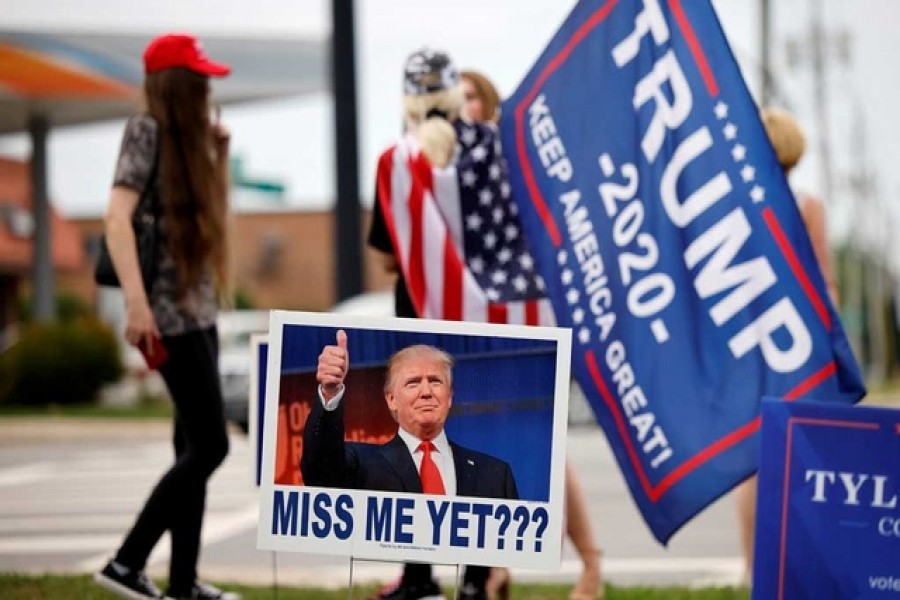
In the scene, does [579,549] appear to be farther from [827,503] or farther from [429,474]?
[429,474]

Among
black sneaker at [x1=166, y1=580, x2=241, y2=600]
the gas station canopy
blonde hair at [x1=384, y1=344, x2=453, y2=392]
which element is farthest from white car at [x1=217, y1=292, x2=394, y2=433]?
blonde hair at [x1=384, y1=344, x2=453, y2=392]

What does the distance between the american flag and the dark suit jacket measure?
135 centimetres

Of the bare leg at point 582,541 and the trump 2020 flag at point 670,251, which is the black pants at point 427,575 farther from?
the trump 2020 flag at point 670,251

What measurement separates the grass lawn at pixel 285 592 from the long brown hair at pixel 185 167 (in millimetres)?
1215

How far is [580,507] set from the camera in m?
5.82

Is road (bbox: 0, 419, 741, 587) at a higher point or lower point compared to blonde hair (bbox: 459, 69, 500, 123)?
lower

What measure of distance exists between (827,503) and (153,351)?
2163 mm

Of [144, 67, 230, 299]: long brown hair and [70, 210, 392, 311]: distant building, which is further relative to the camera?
[70, 210, 392, 311]: distant building

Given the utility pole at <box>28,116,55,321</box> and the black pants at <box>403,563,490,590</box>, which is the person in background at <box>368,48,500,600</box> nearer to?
the black pants at <box>403,563,490,590</box>

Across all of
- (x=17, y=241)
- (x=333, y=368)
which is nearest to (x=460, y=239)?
(x=333, y=368)

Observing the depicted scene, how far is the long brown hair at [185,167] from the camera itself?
536cm

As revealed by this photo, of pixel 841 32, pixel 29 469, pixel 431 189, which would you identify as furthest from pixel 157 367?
pixel 841 32

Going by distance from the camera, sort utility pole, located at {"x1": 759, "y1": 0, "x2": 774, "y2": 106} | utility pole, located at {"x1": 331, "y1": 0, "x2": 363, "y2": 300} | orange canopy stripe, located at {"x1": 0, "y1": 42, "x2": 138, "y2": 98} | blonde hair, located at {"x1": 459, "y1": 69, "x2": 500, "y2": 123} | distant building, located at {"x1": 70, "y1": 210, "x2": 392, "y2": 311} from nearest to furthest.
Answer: blonde hair, located at {"x1": 459, "y1": 69, "x2": 500, "y2": 123}, utility pole, located at {"x1": 331, "y1": 0, "x2": 363, "y2": 300}, utility pole, located at {"x1": 759, "y1": 0, "x2": 774, "y2": 106}, orange canopy stripe, located at {"x1": 0, "y1": 42, "x2": 138, "y2": 98}, distant building, located at {"x1": 70, "y1": 210, "x2": 392, "y2": 311}

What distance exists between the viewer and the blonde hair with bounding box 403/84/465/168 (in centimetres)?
541
